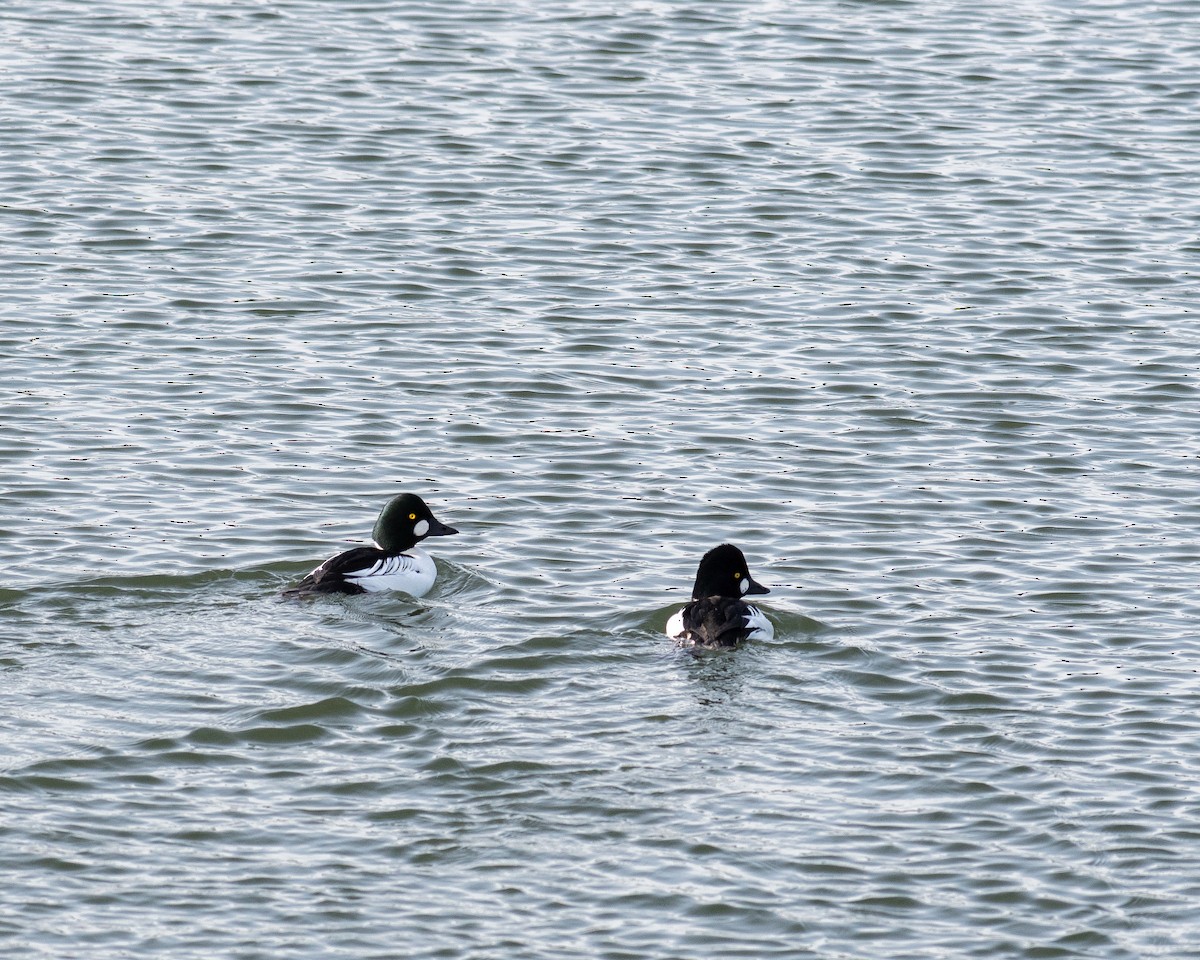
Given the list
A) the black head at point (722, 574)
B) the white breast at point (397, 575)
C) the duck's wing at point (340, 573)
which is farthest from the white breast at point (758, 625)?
the duck's wing at point (340, 573)

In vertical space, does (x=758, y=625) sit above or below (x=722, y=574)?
Result: below

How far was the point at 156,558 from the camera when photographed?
1440cm

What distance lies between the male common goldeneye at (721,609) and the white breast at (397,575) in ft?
5.94

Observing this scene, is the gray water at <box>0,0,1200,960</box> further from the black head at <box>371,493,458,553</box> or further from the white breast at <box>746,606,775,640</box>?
the black head at <box>371,493,458,553</box>

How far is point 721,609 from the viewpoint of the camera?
13.3m

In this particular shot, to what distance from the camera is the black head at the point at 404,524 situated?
47.6 feet

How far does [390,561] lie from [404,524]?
0.35 m

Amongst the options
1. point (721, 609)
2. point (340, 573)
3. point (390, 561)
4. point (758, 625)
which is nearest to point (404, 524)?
point (390, 561)

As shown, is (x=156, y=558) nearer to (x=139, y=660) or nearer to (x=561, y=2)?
(x=139, y=660)

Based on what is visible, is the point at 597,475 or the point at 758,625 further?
the point at 597,475

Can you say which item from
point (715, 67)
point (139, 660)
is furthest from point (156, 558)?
point (715, 67)

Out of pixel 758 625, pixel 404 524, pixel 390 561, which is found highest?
pixel 404 524

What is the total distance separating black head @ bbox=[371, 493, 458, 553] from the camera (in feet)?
47.6

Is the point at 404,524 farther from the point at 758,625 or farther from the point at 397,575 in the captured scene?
the point at 758,625
